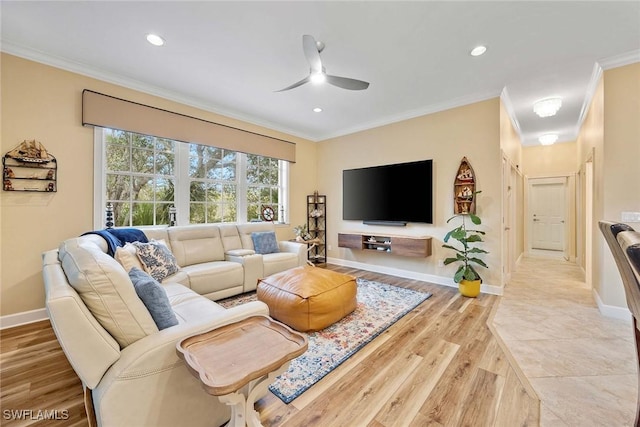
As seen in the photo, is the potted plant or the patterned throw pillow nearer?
the patterned throw pillow

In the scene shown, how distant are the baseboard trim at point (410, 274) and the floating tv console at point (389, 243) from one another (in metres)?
0.39

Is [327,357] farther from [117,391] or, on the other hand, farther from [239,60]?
[239,60]

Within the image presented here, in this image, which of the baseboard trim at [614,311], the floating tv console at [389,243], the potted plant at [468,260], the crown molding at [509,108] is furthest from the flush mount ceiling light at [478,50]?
the baseboard trim at [614,311]

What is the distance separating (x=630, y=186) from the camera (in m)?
2.68

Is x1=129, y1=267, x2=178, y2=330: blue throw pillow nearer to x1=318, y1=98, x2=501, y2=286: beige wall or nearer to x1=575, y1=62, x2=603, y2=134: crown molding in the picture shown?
x1=318, y1=98, x2=501, y2=286: beige wall

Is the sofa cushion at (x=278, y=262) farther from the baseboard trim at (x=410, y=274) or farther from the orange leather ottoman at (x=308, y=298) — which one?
the baseboard trim at (x=410, y=274)

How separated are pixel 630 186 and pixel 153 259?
16.7 ft

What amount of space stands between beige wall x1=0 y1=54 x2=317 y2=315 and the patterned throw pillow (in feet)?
3.22

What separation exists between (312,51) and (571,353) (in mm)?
3356

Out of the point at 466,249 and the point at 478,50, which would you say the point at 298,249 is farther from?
the point at 478,50

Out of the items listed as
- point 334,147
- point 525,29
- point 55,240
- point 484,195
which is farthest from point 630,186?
point 55,240

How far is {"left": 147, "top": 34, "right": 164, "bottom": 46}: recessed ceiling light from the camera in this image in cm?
240

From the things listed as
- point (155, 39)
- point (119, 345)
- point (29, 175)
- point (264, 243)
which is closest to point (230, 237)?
point (264, 243)

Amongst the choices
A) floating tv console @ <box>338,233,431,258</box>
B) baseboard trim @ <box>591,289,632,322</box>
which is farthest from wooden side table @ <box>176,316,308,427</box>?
baseboard trim @ <box>591,289,632,322</box>
